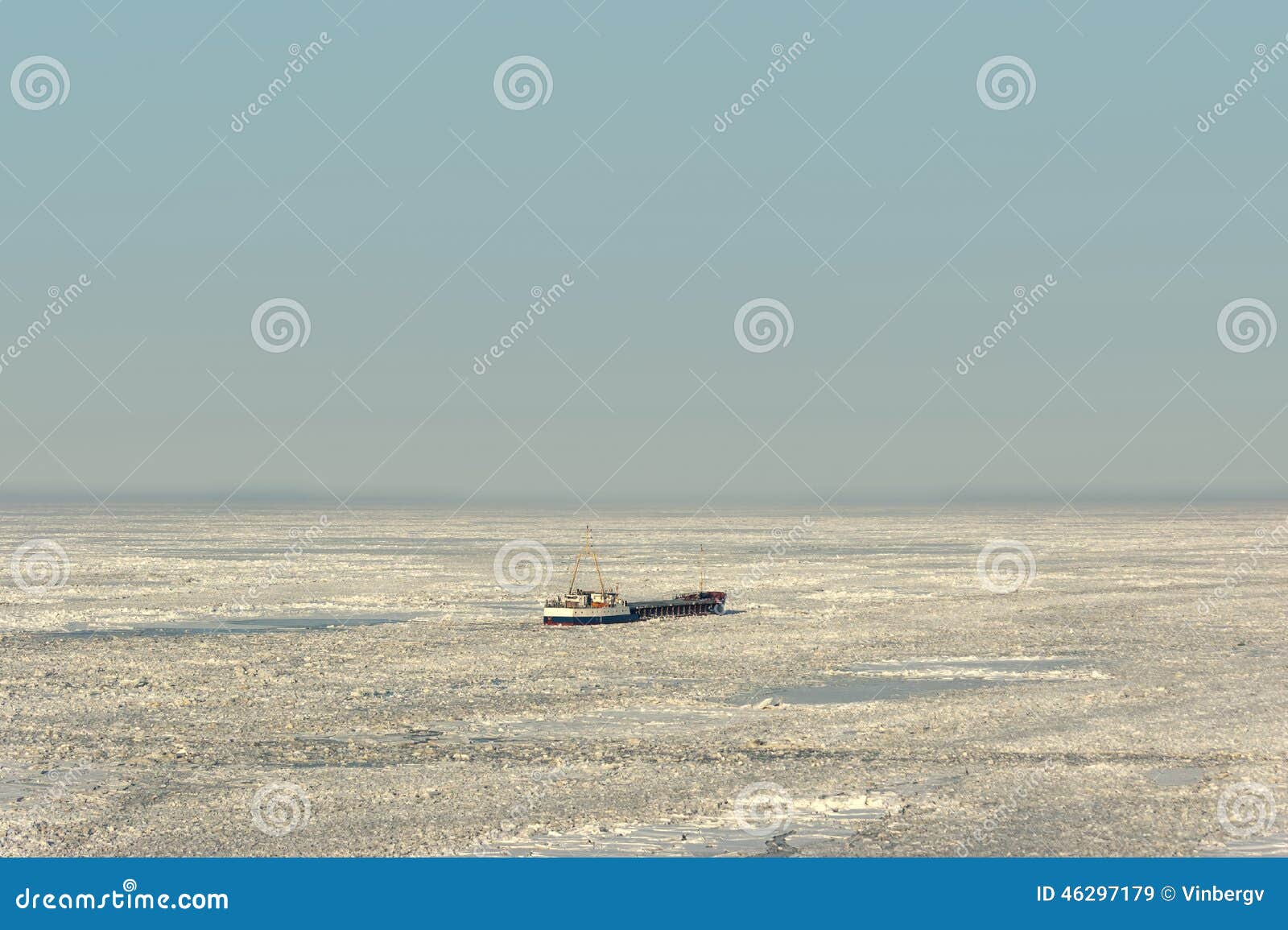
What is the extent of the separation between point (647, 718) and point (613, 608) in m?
16.6

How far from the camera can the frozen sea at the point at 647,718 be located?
1588 centimetres

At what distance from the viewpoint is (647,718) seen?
23156 millimetres

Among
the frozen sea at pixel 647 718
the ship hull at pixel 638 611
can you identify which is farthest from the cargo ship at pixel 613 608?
the frozen sea at pixel 647 718

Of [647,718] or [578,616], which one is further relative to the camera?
[578,616]

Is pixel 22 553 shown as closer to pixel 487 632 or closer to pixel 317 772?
pixel 487 632

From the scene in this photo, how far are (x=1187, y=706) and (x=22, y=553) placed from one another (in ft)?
217

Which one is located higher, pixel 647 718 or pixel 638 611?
pixel 638 611

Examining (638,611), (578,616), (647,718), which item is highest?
(638,611)

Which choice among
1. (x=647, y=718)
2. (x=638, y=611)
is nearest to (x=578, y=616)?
(x=638, y=611)

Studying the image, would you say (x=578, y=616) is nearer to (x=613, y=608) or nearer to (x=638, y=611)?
(x=613, y=608)

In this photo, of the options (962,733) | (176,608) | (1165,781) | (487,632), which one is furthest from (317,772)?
(176,608)

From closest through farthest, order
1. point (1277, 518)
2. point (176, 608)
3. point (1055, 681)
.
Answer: point (1055, 681)
point (176, 608)
point (1277, 518)

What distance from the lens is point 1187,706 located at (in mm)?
24406

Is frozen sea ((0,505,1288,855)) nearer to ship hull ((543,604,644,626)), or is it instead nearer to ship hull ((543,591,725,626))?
ship hull ((543,591,725,626))
